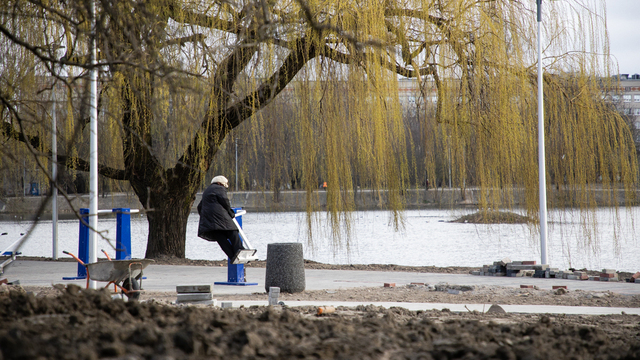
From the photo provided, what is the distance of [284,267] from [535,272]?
217 inches

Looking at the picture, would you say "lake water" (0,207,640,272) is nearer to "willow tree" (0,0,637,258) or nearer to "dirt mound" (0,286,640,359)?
"willow tree" (0,0,637,258)

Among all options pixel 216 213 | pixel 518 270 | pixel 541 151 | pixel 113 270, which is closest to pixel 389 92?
pixel 541 151

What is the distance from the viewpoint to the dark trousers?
1043 cm

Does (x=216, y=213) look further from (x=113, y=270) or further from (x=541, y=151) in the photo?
(x=541, y=151)

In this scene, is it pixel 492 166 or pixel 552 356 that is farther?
pixel 492 166

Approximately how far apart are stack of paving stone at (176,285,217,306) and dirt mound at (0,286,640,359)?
6.82ft

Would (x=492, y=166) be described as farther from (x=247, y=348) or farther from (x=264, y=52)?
(x=247, y=348)

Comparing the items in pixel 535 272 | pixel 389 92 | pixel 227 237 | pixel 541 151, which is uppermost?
pixel 389 92

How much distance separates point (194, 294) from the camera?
7.60 metres

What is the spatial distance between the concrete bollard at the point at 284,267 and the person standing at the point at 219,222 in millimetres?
970

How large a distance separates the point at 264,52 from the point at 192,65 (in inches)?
56.0

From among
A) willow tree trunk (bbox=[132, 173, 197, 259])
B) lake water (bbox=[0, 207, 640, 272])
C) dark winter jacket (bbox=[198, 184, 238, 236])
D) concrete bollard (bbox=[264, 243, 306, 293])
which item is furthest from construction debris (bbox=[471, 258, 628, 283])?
willow tree trunk (bbox=[132, 173, 197, 259])

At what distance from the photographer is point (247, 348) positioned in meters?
3.67

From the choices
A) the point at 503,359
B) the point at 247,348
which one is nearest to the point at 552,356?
the point at 503,359
